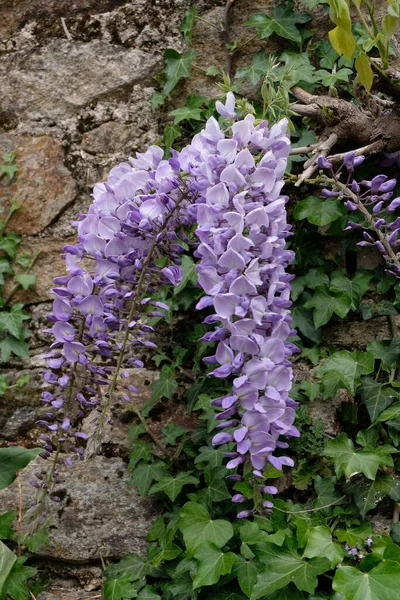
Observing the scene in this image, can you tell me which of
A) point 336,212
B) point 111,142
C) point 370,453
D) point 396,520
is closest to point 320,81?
point 336,212

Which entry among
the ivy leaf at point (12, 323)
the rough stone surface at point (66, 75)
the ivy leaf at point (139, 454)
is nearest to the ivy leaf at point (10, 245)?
the ivy leaf at point (12, 323)

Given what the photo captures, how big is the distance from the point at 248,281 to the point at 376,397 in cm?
67

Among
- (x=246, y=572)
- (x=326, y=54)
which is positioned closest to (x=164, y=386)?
(x=246, y=572)

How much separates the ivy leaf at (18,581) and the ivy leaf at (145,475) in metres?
0.35

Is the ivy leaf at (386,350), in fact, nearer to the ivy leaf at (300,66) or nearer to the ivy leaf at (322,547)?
the ivy leaf at (322,547)

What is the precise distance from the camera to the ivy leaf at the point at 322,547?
1640 millimetres

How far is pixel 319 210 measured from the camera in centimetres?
215

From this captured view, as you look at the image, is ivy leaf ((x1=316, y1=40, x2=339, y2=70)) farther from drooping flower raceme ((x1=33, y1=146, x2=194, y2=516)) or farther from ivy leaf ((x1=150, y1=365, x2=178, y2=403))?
ivy leaf ((x1=150, y1=365, x2=178, y2=403))

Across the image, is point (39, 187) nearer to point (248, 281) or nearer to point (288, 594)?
point (248, 281)

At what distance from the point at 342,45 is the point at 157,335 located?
0.98 metres

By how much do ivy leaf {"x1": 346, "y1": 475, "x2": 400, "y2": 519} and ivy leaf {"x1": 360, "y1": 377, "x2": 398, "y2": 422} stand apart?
0.52 ft

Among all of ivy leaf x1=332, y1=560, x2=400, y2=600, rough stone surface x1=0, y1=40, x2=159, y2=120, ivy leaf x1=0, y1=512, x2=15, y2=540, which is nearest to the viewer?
ivy leaf x1=332, y1=560, x2=400, y2=600

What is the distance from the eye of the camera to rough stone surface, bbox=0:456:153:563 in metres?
2.06

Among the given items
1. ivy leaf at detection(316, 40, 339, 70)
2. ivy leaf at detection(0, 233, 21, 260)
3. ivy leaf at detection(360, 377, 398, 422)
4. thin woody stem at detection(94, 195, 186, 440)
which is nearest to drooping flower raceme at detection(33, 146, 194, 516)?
thin woody stem at detection(94, 195, 186, 440)
